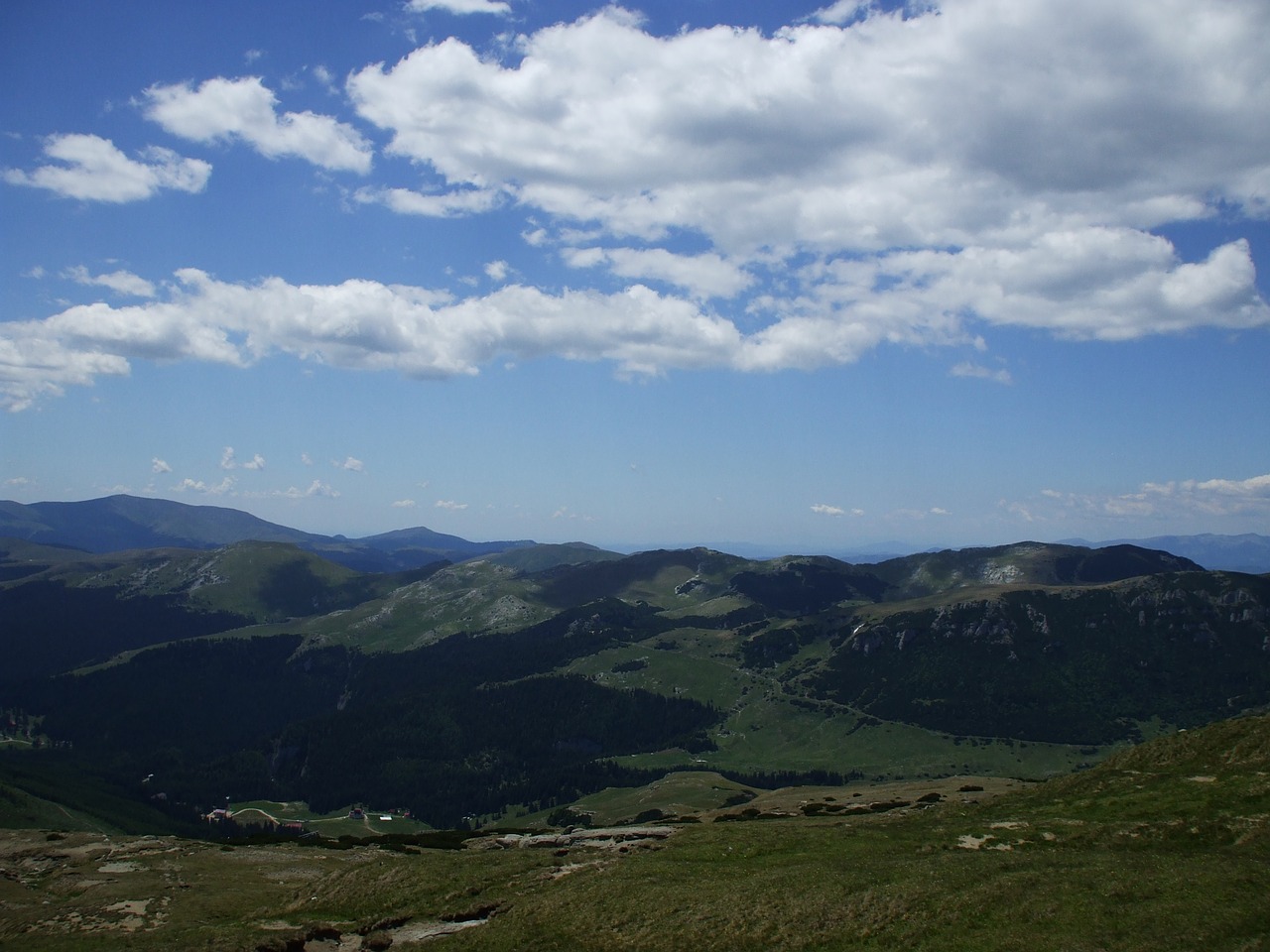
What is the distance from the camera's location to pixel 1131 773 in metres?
75.7

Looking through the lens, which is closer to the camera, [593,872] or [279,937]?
[279,937]

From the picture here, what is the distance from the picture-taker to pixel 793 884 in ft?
162

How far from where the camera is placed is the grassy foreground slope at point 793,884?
40.2m

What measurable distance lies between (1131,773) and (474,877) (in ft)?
209

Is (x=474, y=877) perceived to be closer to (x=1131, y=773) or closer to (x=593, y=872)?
(x=593, y=872)

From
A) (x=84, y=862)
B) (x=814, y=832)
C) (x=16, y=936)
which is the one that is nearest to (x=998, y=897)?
(x=814, y=832)

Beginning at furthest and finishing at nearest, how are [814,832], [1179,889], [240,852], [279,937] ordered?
1. [240,852]
2. [814,832]
3. [279,937]
4. [1179,889]

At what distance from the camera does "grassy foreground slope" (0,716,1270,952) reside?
40.2 meters

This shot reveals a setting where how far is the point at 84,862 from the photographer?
3091 inches

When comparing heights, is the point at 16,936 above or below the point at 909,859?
below

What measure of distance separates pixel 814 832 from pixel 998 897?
88.9 feet

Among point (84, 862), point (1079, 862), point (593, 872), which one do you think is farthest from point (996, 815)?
point (84, 862)

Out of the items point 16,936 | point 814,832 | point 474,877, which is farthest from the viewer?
point 814,832

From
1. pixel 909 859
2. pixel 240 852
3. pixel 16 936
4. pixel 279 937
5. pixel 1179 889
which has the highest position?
pixel 1179 889
